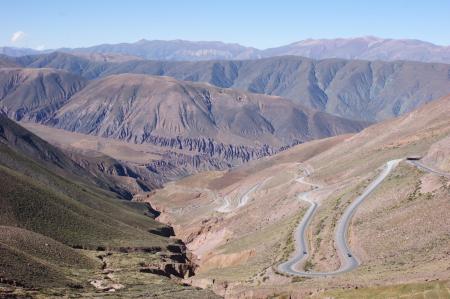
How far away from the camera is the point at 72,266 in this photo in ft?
255

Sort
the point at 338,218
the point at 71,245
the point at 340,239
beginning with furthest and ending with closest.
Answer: the point at 71,245 → the point at 338,218 → the point at 340,239

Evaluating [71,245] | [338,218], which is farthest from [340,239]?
[71,245]

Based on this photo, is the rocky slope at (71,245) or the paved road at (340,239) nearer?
the rocky slope at (71,245)

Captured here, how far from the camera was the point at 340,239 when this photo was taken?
77.9 m

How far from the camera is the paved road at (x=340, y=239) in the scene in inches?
2717

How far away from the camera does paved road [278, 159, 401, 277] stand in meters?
69.0

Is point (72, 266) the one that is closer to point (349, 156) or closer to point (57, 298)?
point (57, 298)

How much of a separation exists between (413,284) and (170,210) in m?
127

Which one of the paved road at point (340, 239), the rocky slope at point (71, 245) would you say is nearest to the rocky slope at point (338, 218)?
the paved road at point (340, 239)

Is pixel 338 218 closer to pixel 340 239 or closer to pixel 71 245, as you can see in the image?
pixel 340 239

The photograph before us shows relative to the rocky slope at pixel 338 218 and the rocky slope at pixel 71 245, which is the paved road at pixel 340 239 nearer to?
the rocky slope at pixel 338 218

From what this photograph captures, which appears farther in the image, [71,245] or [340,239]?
[71,245]

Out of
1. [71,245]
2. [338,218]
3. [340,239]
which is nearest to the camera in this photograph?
[340,239]

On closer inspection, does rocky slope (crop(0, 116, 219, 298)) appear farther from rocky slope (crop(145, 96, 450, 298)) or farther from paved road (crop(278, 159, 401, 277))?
paved road (crop(278, 159, 401, 277))
